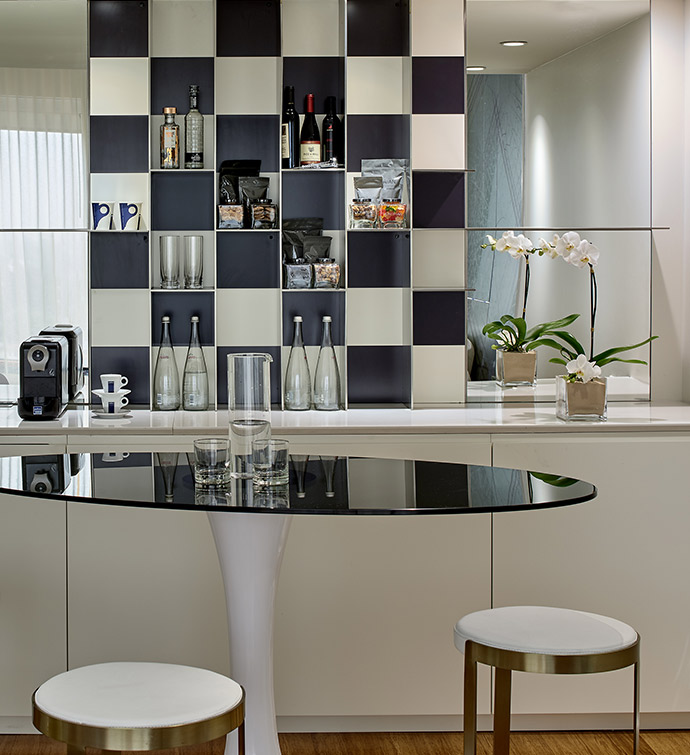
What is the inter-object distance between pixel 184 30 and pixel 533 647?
254 cm

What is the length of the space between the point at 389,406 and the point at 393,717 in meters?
1.05

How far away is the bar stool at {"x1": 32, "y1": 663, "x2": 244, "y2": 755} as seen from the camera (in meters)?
1.60

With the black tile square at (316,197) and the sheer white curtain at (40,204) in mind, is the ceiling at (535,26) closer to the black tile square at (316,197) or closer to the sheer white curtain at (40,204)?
the black tile square at (316,197)

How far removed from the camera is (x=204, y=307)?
11.4 feet

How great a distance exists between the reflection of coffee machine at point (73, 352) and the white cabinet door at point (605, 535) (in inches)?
58.3

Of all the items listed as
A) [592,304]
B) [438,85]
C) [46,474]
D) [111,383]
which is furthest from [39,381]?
[592,304]

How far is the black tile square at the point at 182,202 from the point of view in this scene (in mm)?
3445

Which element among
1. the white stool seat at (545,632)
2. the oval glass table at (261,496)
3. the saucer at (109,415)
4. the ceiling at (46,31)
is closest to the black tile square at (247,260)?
the saucer at (109,415)

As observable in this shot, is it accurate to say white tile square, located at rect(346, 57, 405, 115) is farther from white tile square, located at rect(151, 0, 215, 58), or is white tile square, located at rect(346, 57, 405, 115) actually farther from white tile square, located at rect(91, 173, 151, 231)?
white tile square, located at rect(91, 173, 151, 231)

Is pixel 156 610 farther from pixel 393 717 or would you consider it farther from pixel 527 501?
pixel 527 501

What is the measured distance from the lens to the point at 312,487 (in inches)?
75.7

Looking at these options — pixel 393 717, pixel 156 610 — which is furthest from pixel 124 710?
pixel 393 717

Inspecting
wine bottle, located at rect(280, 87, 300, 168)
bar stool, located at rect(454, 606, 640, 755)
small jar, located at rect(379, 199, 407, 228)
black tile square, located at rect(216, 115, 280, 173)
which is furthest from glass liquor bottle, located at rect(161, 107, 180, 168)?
bar stool, located at rect(454, 606, 640, 755)

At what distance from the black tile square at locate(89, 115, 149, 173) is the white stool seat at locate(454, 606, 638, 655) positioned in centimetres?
210
